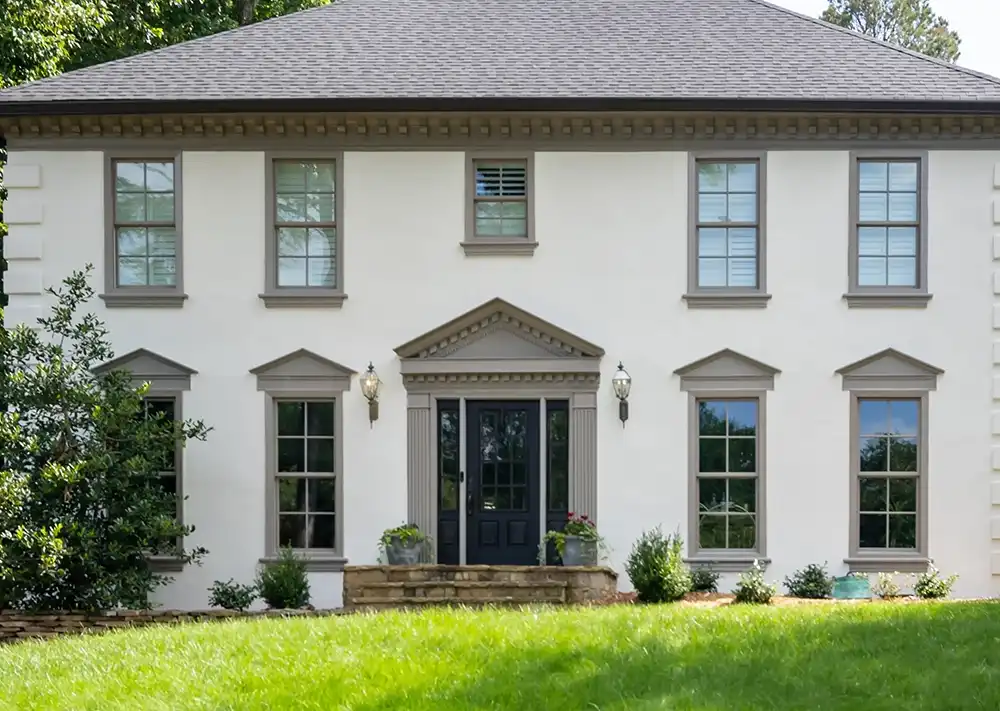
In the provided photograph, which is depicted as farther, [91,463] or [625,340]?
[625,340]

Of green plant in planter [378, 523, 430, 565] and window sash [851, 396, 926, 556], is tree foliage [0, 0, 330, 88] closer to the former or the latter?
green plant in planter [378, 523, 430, 565]

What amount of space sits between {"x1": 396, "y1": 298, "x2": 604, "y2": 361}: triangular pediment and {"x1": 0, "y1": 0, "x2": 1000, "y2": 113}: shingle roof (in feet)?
9.46

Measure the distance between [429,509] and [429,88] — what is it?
5626mm

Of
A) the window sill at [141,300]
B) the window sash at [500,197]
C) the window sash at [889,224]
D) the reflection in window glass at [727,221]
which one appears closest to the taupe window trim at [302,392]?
the window sill at [141,300]

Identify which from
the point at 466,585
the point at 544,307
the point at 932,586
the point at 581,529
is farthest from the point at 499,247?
the point at 932,586

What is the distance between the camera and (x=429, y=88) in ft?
58.1

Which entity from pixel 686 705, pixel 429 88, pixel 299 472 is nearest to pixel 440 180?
pixel 429 88

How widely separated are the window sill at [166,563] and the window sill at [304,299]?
361cm

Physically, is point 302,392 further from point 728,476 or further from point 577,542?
point 728,476

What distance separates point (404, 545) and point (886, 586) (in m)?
6.21

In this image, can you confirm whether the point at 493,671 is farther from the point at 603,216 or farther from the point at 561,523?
the point at 603,216

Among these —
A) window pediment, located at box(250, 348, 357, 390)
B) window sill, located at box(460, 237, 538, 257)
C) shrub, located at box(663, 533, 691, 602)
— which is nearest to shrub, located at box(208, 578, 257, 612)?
window pediment, located at box(250, 348, 357, 390)

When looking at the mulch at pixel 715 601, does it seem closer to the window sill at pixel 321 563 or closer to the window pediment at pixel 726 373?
the window pediment at pixel 726 373

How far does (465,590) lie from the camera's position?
15.9m
